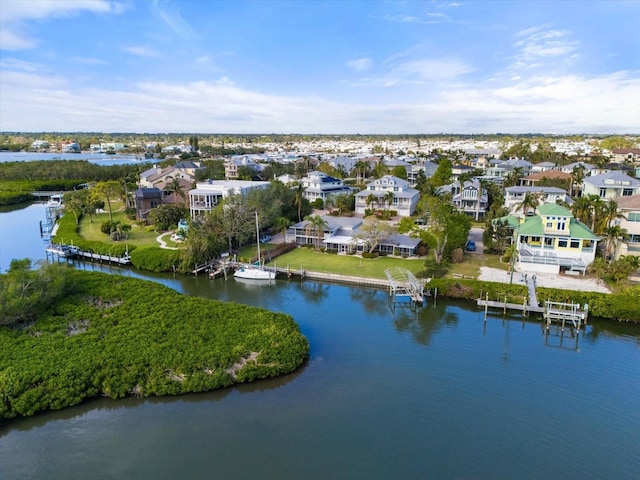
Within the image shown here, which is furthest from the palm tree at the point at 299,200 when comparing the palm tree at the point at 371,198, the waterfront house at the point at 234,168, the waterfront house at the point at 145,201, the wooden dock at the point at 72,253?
the waterfront house at the point at 234,168

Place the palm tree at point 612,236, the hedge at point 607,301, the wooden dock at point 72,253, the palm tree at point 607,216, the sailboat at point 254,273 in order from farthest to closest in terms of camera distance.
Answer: the wooden dock at point 72,253
the palm tree at point 607,216
the sailboat at point 254,273
the palm tree at point 612,236
the hedge at point 607,301

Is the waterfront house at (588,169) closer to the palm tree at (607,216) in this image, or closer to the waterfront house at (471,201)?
the waterfront house at (471,201)

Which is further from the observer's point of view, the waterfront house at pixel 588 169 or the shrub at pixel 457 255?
the waterfront house at pixel 588 169

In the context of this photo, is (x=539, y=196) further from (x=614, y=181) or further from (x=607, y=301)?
(x=607, y=301)

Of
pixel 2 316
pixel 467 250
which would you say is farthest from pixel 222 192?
pixel 2 316

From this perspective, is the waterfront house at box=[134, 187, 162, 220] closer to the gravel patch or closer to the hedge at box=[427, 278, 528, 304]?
the hedge at box=[427, 278, 528, 304]

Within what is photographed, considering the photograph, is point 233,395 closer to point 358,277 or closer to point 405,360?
point 405,360

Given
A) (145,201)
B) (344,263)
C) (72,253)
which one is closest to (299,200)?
(344,263)
